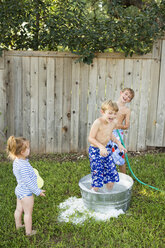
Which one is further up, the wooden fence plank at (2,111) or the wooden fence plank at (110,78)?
the wooden fence plank at (110,78)

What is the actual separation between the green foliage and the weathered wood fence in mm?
220

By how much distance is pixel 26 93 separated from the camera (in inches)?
201

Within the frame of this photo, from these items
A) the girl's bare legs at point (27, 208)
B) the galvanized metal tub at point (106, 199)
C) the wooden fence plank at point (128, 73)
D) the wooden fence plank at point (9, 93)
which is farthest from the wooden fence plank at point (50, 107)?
the girl's bare legs at point (27, 208)

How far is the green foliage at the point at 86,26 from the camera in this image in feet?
15.5

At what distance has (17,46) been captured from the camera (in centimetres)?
516

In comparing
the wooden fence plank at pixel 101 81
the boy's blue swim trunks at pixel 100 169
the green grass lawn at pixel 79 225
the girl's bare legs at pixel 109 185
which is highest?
the wooden fence plank at pixel 101 81

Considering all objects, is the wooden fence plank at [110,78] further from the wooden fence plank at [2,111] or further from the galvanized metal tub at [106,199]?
the galvanized metal tub at [106,199]

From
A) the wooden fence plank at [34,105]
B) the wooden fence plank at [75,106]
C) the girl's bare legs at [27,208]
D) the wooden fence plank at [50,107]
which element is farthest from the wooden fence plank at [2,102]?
the girl's bare legs at [27,208]

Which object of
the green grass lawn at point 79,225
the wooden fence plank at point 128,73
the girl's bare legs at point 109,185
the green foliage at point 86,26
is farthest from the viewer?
the wooden fence plank at point 128,73

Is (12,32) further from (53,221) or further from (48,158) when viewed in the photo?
(53,221)

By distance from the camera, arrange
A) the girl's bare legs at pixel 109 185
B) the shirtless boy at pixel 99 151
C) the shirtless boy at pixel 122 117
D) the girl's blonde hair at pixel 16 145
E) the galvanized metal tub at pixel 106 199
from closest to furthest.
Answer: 1. the girl's blonde hair at pixel 16 145
2. the galvanized metal tub at pixel 106 199
3. the shirtless boy at pixel 99 151
4. the girl's bare legs at pixel 109 185
5. the shirtless boy at pixel 122 117

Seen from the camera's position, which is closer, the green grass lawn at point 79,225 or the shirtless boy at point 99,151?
the green grass lawn at point 79,225

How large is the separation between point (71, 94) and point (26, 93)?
2.70 feet

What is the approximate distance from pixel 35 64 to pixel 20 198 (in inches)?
116
